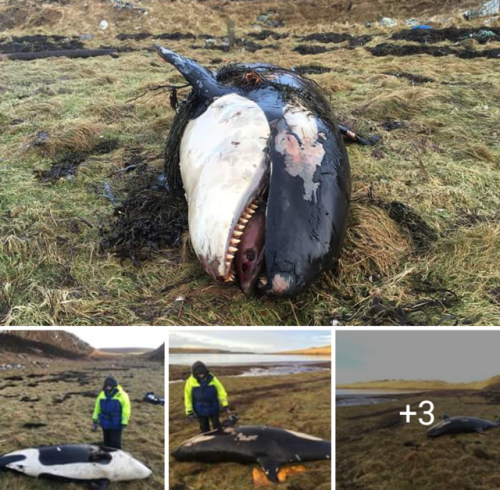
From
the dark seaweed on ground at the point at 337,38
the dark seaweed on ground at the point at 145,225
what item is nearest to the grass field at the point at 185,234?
the dark seaweed on ground at the point at 145,225

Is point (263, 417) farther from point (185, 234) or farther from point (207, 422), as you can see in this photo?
point (185, 234)

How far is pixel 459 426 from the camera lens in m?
2.40

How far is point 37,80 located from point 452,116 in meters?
9.24

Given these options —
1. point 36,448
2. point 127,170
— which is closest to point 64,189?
point 127,170

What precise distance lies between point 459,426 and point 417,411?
0.20 metres

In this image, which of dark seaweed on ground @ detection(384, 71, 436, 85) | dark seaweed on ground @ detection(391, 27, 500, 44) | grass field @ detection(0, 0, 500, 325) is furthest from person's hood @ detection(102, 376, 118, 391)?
dark seaweed on ground @ detection(391, 27, 500, 44)

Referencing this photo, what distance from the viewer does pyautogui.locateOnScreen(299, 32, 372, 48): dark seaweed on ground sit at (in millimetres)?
18659

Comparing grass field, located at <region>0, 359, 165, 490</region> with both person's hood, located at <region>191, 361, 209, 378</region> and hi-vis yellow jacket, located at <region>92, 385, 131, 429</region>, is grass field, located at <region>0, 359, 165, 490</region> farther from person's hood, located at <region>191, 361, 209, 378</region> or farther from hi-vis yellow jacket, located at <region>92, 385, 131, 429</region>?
person's hood, located at <region>191, 361, 209, 378</region>

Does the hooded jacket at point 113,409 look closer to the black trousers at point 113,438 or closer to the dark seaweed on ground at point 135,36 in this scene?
the black trousers at point 113,438

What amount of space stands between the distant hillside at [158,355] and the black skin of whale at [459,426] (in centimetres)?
129

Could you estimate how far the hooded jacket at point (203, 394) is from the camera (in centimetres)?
244

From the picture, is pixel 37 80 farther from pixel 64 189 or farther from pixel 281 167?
pixel 281 167

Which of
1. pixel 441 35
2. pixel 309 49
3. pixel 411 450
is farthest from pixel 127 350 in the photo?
pixel 441 35

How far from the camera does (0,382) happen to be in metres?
2.55
